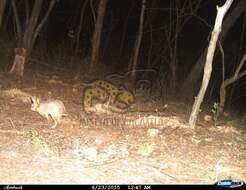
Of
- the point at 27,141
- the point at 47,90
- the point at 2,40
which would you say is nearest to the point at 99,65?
the point at 2,40

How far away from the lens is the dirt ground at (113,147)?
4.75 m

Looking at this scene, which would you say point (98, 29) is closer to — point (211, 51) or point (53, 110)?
point (211, 51)

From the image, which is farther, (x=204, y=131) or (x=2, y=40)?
(x=2, y=40)

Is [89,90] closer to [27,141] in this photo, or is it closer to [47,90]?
[47,90]

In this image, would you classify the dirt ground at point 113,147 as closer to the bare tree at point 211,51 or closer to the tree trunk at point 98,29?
the bare tree at point 211,51

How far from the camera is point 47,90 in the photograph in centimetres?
861

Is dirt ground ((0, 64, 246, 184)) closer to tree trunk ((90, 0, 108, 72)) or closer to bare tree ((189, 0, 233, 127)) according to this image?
bare tree ((189, 0, 233, 127))

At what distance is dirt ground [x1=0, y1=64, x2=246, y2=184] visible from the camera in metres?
4.75

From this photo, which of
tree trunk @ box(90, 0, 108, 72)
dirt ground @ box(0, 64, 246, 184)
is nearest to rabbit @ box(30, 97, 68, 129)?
dirt ground @ box(0, 64, 246, 184)

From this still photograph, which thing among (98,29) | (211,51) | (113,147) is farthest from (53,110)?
(98,29)

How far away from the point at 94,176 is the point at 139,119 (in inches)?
102

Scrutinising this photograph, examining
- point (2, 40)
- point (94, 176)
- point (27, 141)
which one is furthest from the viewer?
point (2, 40)

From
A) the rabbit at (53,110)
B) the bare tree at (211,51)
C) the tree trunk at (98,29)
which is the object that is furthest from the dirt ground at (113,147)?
the tree trunk at (98,29)

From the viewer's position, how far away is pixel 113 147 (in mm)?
5676
